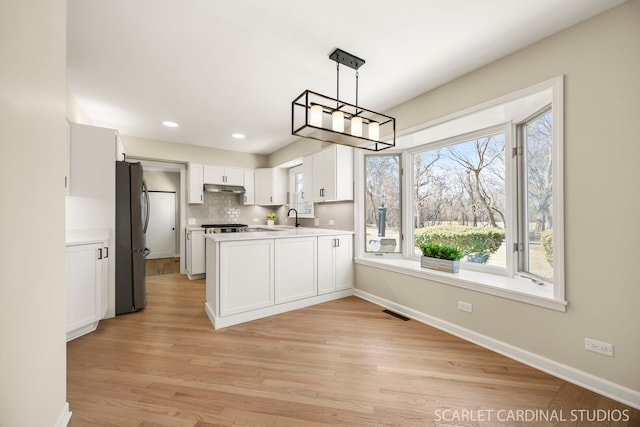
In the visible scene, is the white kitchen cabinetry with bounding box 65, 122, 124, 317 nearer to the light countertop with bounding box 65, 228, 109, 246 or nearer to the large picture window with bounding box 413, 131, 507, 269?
the light countertop with bounding box 65, 228, 109, 246

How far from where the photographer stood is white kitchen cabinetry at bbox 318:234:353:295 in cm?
348

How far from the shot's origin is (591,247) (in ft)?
5.81

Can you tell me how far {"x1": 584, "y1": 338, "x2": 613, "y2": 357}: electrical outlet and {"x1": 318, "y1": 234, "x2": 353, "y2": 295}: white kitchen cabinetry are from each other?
95.3 inches

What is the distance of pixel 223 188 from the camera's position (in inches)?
207

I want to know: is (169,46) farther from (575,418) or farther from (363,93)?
(575,418)

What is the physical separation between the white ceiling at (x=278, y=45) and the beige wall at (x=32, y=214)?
724 millimetres

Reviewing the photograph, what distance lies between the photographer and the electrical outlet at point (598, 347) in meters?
1.70

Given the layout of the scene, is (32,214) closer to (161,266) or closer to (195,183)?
(195,183)

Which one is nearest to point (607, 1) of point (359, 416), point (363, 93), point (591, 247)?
point (591, 247)

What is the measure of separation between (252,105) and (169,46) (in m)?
1.24

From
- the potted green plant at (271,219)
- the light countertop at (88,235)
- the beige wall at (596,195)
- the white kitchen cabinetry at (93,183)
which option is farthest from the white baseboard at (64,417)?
the potted green plant at (271,219)

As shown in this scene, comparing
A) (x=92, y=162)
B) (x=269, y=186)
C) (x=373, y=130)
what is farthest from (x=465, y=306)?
(x=269, y=186)

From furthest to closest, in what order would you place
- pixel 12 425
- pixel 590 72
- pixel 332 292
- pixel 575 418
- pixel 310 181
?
1. pixel 310 181
2. pixel 332 292
3. pixel 590 72
4. pixel 575 418
5. pixel 12 425

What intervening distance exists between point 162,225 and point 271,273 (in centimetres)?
538
